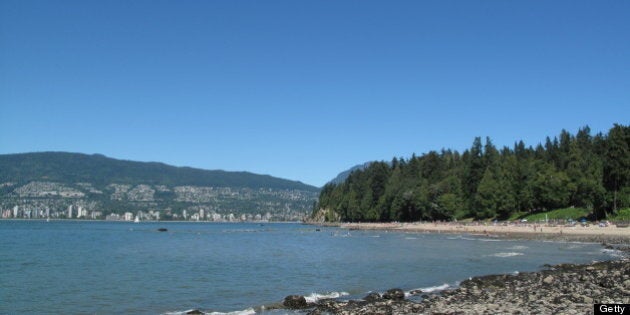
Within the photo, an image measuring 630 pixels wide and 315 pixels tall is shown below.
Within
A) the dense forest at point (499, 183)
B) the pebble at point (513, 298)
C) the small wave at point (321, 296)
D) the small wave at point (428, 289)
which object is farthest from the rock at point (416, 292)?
the dense forest at point (499, 183)

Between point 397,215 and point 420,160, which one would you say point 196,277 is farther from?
point 420,160

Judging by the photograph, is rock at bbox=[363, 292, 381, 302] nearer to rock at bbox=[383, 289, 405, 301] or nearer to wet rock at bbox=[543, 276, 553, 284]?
rock at bbox=[383, 289, 405, 301]

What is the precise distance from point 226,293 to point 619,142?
7583 cm

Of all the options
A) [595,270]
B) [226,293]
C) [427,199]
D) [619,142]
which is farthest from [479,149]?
[226,293]

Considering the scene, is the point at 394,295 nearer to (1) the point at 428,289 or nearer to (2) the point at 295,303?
(1) the point at 428,289

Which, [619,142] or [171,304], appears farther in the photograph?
[619,142]

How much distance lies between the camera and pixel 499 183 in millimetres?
112938

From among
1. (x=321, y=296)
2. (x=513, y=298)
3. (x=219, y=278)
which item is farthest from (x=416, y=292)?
(x=219, y=278)

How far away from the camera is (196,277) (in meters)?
32.7

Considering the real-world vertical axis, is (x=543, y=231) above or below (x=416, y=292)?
below

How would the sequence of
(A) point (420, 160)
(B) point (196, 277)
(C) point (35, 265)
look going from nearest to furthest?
→ (B) point (196, 277) → (C) point (35, 265) → (A) point (420, 160)

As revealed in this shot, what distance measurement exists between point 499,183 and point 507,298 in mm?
97598

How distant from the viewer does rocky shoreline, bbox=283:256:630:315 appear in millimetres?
18469

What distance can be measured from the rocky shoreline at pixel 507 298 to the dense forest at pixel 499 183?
6156cm
